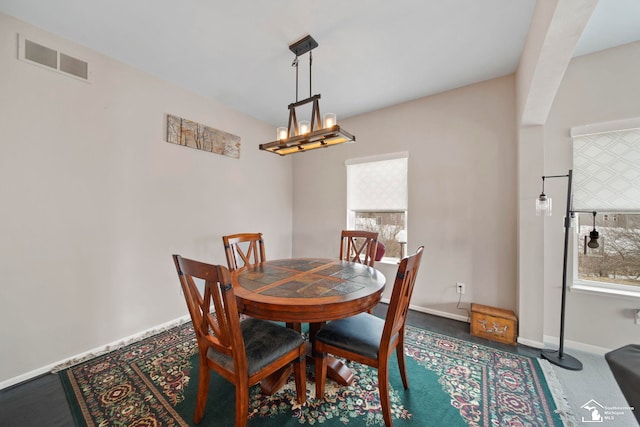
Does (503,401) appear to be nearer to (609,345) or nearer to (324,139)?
(609,345)

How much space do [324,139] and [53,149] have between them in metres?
2.23

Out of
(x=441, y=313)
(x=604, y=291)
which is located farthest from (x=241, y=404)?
(x=604, y=291)

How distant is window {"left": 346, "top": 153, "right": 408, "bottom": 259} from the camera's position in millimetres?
3259

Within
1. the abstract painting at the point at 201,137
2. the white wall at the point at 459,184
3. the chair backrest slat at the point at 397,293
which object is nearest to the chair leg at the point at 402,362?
the chair backrest slat at the point at 397,293

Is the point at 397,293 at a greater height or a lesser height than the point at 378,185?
lesser

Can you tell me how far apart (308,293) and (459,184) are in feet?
7.54

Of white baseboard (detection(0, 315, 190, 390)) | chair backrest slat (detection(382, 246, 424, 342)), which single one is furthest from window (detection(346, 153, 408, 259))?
white baseboard (detection(0, 315, 190, 390))

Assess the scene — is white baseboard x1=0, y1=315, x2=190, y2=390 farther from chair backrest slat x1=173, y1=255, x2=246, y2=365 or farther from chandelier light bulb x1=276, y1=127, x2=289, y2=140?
chandelier light bulb x1=276, y1=127, x2=289, y2=140

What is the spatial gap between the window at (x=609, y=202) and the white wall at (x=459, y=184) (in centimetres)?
49

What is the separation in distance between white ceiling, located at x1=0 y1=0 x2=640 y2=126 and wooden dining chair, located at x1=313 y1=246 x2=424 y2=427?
178 centimetres

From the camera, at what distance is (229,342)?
1259 millimetres

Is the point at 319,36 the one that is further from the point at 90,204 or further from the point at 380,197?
the point at 90,204

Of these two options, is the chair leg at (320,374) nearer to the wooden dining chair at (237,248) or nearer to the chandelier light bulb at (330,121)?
the wooden dining chair at (237,248)

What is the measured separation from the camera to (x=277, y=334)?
153 cm
